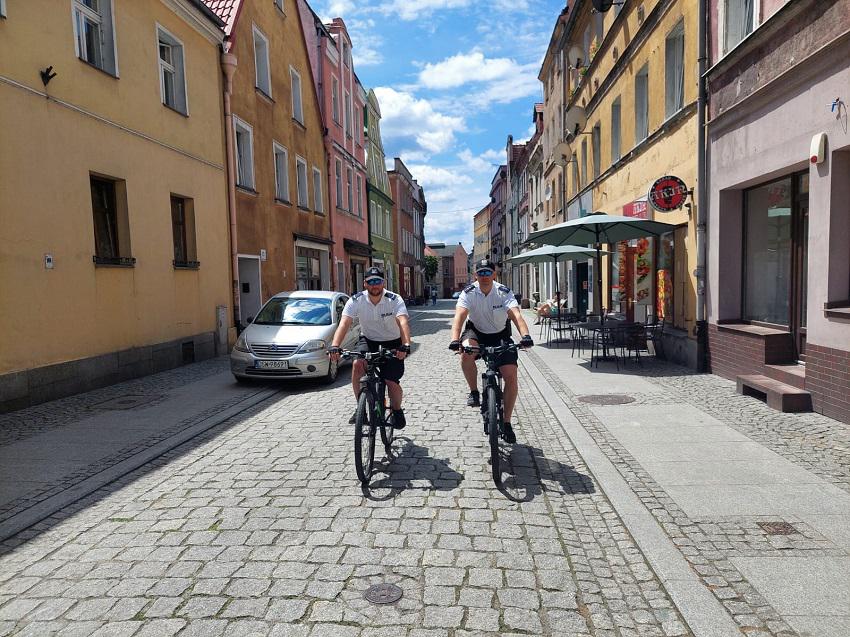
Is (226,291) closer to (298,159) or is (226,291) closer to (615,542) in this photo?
(298,159)

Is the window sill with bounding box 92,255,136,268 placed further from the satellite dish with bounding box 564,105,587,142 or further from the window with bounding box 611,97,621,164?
the satellite dish with bounding box 564,105,587,142

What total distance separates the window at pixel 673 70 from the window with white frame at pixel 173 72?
10.3 meters

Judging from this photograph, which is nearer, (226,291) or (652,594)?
(652,594)

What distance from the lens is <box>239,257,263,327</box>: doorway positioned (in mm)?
17203

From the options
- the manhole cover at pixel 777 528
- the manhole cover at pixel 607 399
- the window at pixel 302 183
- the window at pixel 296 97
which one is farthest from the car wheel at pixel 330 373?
the window at pixel 296 97

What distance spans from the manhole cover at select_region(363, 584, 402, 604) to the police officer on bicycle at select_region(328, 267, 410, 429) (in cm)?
244

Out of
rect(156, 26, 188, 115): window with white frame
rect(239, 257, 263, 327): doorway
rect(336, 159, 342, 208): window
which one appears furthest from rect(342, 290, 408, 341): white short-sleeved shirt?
rect(336, 159, 342, 208): window

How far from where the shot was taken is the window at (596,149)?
19.0 m

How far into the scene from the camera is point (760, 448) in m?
5.83

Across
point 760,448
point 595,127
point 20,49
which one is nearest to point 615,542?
point 760,448

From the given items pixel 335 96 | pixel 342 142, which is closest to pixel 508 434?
pixel 342 142

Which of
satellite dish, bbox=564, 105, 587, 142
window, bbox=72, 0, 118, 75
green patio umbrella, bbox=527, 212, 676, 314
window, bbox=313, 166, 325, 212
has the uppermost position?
satellite dish, bbox=564, 105, 587, 142

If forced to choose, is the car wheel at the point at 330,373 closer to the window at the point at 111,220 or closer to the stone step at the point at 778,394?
the window at the point at 111,220

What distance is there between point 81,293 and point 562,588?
29.7 ft
